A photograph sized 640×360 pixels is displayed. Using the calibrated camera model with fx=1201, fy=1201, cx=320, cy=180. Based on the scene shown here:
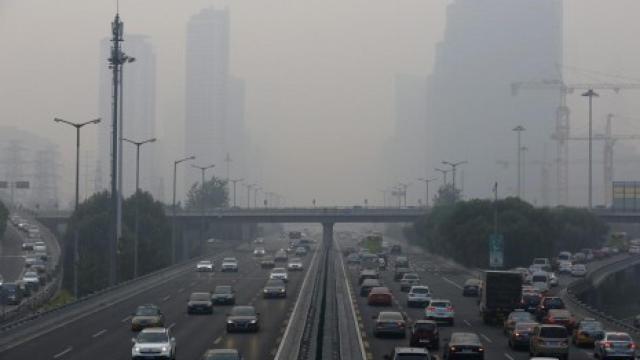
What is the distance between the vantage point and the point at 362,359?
34.6 meters

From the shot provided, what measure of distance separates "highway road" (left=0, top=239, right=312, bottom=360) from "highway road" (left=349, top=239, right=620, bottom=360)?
378 centimetres

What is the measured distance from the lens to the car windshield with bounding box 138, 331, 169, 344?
117 feet

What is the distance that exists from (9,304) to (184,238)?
75.0 metres

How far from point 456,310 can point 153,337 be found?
98.1 ft

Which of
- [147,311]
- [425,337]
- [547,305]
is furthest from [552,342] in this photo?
[547,305]

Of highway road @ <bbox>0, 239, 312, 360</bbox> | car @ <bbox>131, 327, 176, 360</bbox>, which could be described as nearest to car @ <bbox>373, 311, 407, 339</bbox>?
highway road @ <bbox>0, 239, 312, 360</bbox>

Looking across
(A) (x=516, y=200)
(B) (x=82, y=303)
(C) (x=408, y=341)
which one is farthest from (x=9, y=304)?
(A) (x=516, y=200)

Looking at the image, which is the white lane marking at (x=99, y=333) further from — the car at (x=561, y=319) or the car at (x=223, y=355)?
the car at (x=561, y=319)

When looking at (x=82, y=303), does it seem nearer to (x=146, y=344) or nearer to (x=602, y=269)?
(x=146, y=344)

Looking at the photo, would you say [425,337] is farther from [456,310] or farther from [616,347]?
[456,310]

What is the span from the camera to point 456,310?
63.2m

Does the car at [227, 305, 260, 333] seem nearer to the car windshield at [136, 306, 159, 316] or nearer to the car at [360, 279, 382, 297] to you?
the car windshield at [136, 306, 159, 316]

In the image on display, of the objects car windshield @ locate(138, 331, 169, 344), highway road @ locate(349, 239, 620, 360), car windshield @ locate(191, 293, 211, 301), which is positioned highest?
car windshield @ locate(138, 331, 169, 344)

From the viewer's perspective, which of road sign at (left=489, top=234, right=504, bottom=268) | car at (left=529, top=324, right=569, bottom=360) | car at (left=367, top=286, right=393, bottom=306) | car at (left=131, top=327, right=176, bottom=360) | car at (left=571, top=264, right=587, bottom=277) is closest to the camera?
car at (left=131, top=327, right=176, bottom=360)
